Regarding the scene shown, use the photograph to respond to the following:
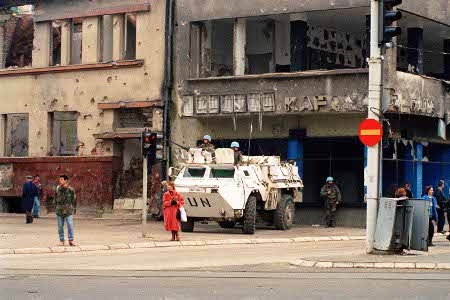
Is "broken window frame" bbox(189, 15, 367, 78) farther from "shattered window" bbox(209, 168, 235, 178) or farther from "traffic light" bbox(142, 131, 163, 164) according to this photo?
"traffic light" bbox(142, 131, 163, 164)

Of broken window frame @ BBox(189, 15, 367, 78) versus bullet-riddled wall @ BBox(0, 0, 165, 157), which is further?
bullet-riddled wall @ BBox(0, 0, 165, 157)

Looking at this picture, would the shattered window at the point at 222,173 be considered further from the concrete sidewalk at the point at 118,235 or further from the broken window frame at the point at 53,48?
the broken window frame at the point at 53,48

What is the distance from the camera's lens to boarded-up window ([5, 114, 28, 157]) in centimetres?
4200

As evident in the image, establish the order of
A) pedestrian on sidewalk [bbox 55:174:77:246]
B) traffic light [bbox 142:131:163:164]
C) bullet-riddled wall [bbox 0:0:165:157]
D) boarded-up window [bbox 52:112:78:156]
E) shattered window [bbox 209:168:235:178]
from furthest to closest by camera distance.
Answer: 1. boarded-up window [bbox 52:112:78:156]
2. bullet-riddled wall [bbox 0:0:165:157]
3. shattered window [bbox 209:168:235:178]
4. traffic light [bbox 142:131:163:164]
5. pedestrian on sidewalk [bbox 55:174:77:246]

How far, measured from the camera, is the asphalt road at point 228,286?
13.6 metres

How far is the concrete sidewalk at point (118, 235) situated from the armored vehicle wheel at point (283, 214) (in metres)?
0.28

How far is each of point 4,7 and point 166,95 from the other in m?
9.56

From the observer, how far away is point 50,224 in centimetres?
3459

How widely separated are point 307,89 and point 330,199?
3961mm

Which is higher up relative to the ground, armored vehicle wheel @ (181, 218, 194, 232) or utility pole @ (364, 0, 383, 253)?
utility pole @ (364, 0, 383, 253)

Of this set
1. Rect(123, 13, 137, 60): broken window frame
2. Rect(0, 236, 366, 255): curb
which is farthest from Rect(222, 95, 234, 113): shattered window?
Rect(0, 236, 366, 255): curb

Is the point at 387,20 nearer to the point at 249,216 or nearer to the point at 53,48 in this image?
the point at 249,216

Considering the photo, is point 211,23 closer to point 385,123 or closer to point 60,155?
point 60,155

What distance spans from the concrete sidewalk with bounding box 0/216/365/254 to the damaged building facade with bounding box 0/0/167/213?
2.82m
